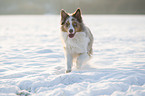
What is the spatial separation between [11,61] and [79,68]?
7.63ft

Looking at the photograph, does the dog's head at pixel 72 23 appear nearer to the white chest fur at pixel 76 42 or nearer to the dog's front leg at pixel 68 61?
the white chest fur at pixel 76 42

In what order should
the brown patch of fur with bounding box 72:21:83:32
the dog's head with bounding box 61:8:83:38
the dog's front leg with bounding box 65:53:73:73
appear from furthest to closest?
the dog's front leg with bounding box 65:53:73:73, the brown patch of fur with bounding box 72:21:83:32, the dog's head with bounding box 61:8:83:38

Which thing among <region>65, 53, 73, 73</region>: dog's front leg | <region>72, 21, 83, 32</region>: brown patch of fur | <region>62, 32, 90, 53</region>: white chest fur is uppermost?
<region>72, 21, 83, 32</region>: brown patch of fur

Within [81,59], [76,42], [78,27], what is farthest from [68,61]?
[78,27]

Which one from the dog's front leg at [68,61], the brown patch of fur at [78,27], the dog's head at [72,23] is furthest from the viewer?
the dog's front leg at [68,61]

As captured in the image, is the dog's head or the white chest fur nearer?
the dog's head

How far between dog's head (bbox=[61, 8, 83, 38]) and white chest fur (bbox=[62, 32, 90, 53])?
16 cm

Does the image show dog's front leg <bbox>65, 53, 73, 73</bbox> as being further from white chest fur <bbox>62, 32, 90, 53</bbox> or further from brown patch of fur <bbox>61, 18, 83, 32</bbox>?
brown patch of fur <bbox>61, 18, 83, 32</bbox>

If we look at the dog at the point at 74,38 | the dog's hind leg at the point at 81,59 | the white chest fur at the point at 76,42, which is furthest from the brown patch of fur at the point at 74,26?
the dog's hind leg at the point at 81,59

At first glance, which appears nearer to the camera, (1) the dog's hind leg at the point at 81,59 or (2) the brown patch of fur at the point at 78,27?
(2) the brown patch of fur at the point at 78,27

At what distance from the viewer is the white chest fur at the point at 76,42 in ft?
15.1

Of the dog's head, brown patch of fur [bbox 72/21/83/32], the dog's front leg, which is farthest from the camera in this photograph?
the dog's front leg

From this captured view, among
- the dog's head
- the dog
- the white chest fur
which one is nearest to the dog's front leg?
the dog

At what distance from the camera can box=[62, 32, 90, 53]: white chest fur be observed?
4610 mm
